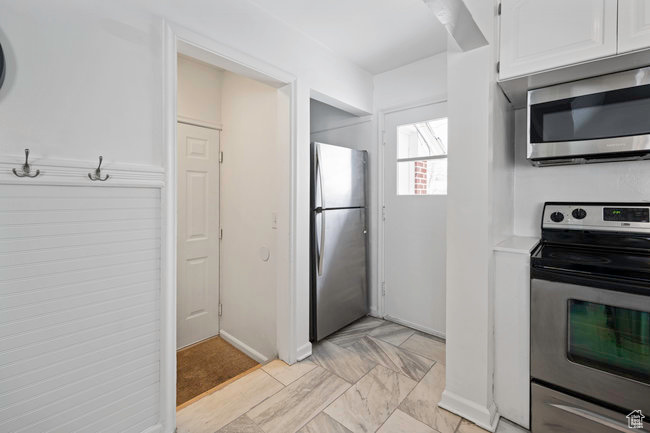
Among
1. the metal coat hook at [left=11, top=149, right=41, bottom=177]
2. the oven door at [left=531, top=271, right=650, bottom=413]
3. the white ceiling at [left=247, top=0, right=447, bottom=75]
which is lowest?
the oven door at [left=531, top=271, right=650, bottom=413]

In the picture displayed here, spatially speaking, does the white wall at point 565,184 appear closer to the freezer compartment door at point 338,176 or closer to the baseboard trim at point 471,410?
the baseboard trim at point 471,410

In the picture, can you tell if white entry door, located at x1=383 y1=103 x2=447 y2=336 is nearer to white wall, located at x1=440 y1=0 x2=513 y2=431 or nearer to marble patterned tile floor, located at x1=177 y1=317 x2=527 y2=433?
marble patterned tile floor, located at x1=177 y1=317 x2=527 y2=433

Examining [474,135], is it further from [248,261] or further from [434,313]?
[248,261]

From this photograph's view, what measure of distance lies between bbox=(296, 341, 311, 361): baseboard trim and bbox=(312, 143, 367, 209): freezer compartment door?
1061mm

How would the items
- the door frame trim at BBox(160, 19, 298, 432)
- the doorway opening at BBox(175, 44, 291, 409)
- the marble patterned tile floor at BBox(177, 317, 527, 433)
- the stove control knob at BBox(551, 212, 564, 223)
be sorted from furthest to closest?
the doorway opening at BBox(175, 44, 291, 409), the stove control knob at BBox(551, 212, 564, 223), the marble patterned tile floor at BBox(177, 317, 527, 433), the door frame trim at BBox(160, 19, 298, 432)

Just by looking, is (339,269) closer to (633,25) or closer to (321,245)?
(321,245)

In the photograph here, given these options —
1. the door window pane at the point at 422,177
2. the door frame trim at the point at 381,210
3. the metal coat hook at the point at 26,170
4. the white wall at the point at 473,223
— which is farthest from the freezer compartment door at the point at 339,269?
the metal coat hook at the point at 26,170

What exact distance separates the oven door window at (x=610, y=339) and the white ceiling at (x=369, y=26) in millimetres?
1891

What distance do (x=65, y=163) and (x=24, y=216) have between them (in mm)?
239

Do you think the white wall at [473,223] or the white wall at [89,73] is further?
the white wall at [473,223]

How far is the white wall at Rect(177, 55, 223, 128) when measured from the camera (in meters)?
2.55

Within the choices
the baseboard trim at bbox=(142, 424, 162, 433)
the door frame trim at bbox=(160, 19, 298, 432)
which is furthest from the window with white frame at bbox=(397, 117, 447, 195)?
the baseboard trim at bbox=(142, 424, 162, 433)

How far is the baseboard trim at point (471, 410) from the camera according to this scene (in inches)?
60.5

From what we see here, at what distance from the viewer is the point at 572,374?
136 centimetres
